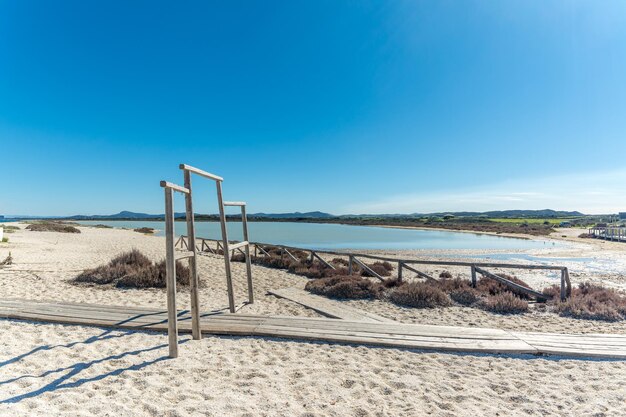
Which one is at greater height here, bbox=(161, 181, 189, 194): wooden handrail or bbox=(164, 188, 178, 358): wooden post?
bbox=(161, 181, 189, 194): wooden handrail

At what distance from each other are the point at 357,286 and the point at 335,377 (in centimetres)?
585

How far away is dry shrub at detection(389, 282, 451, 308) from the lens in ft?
28.0

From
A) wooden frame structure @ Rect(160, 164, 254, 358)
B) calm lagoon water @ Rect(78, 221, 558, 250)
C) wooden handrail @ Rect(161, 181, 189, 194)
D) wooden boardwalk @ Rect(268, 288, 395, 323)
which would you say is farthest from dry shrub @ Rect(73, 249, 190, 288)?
calm lagoon water @ Rect(78, 221, 558, 250)

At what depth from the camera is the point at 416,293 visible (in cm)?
871

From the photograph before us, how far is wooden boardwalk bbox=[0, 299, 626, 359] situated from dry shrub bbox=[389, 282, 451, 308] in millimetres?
2783

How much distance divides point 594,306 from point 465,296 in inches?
115

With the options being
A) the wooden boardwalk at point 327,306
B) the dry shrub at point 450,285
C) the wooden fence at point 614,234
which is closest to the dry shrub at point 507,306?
the dry shrub at point 450,285

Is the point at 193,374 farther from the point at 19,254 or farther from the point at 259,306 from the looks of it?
the point at 19,254

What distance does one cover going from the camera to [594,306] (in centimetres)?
802

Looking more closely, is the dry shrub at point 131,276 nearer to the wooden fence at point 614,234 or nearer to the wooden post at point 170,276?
the wooden post at point 170,276

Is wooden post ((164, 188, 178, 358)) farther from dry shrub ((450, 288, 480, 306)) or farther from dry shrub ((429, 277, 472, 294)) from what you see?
dry shrub ((429, 277, 472, 294))

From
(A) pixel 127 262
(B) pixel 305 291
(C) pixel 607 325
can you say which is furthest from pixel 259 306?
(C) pixel 607 325

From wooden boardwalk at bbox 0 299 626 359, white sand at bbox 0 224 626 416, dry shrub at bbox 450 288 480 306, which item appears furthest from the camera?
dry shrub at bbox 450 288 480 306

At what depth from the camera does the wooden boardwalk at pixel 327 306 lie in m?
7.13
